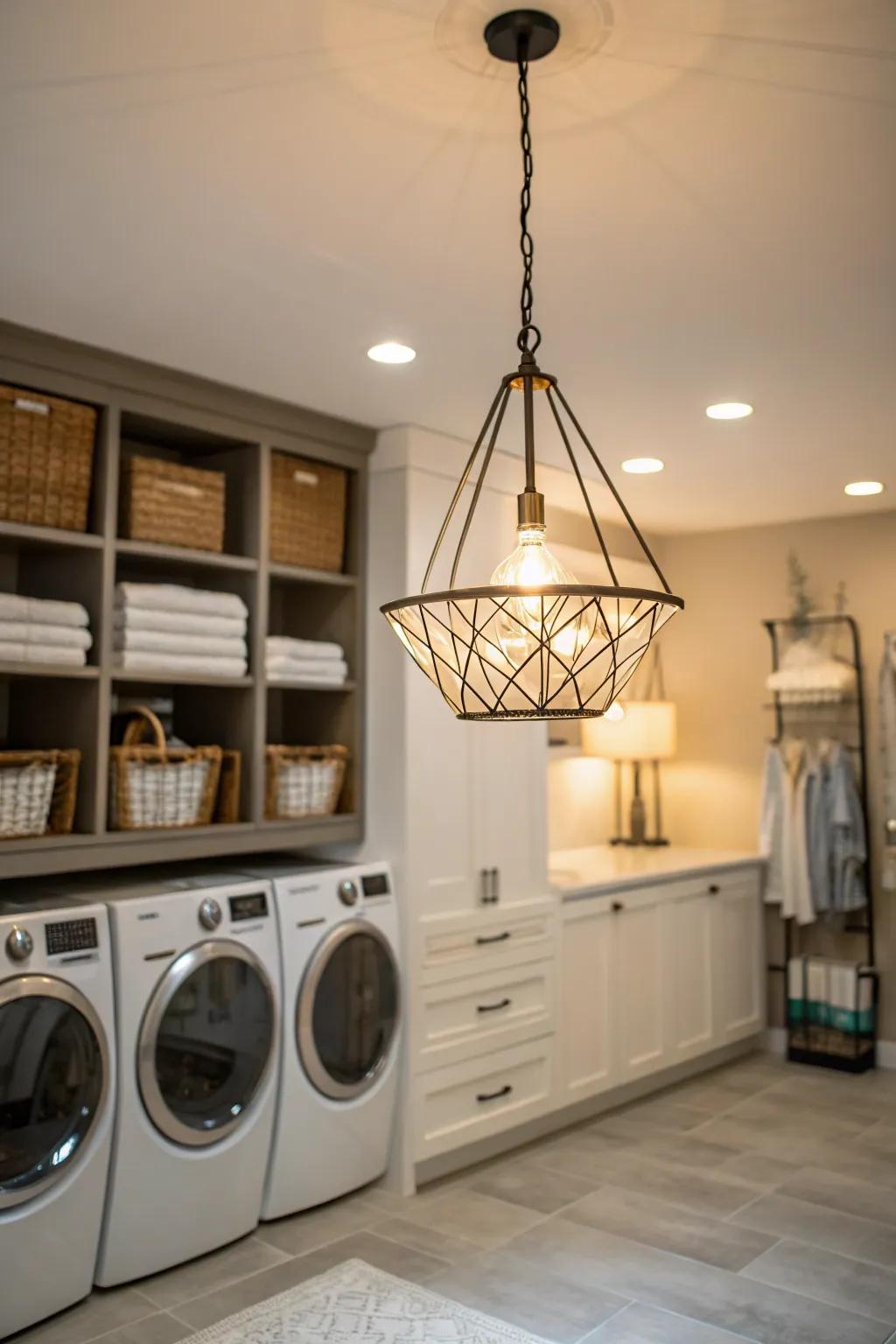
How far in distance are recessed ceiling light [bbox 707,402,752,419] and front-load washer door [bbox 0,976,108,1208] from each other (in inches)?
97.4

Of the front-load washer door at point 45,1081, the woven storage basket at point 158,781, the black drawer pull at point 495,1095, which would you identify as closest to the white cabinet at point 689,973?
the black drawer pull at point 495,1095

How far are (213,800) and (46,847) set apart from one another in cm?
63

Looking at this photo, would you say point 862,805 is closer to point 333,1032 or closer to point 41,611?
point 333,1032

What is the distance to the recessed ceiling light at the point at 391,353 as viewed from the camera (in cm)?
298

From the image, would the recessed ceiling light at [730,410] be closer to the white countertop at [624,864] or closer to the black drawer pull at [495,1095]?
the white countertop at [624,864]

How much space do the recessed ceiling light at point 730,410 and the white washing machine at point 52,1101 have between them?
232 cm

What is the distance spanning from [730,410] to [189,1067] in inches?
98.4

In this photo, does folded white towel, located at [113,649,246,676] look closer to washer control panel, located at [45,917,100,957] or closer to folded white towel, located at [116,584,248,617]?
folded white towel, located at [116,584,248,617]

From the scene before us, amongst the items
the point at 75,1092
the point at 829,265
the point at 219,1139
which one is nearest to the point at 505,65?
the point at 829,265

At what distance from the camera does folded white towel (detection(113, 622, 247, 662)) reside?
10.5ft

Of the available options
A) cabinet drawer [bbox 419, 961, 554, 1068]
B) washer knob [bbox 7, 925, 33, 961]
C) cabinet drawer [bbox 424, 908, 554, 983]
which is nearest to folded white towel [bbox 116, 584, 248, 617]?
washer knob [bbox 7, 925, 33, 961]

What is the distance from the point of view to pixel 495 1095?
3891 mm

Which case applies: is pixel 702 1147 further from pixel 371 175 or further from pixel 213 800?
pixel 371 175

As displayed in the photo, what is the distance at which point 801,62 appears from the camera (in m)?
Result: 1.72
